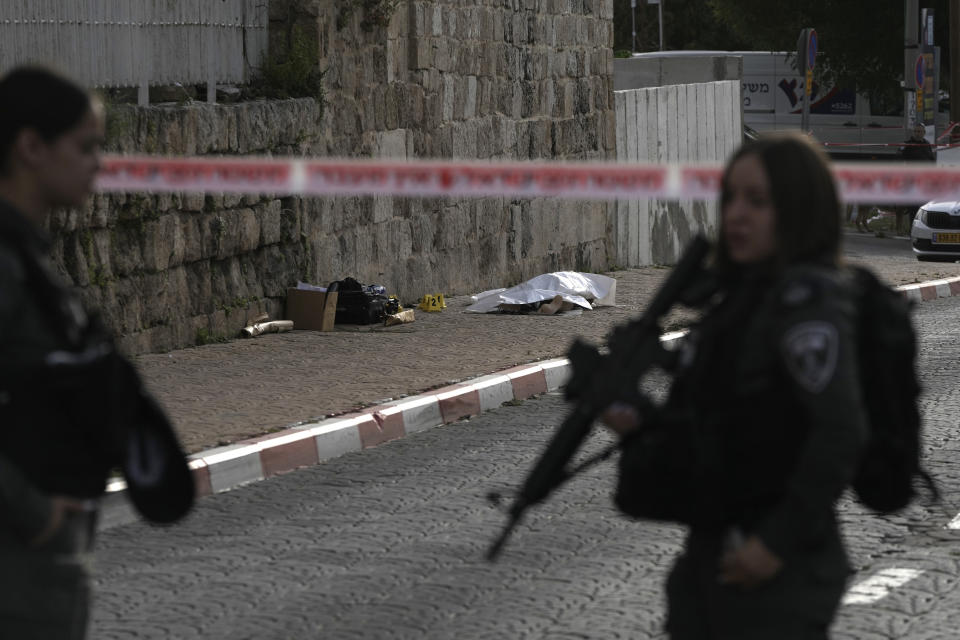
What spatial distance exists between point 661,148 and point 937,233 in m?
3.81

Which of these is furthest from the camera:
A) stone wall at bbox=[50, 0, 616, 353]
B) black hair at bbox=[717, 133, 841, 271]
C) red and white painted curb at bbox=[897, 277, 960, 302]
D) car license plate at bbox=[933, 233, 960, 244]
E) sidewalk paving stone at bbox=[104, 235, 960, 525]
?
car license plate at bbox=[933, 233, 960, 244]

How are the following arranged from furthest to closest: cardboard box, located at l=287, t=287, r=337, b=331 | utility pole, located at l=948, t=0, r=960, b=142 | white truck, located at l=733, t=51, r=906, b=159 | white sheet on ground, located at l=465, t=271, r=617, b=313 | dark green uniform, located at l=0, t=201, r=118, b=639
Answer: white truck, located at l=733, t=51, r=906, b=159, utility pole, located at l=948, t=0, r=960, b=142, white sheet on ground, located at l=465, t=271, r=617, b=313, cardboard box, located at l=287, t=287, r=337, b=331, dark green uniform, located at l=0, t=201, r=118, b=639

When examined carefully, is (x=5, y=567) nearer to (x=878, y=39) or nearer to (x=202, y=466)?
(x=202, y=466)

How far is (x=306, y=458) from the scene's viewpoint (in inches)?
340

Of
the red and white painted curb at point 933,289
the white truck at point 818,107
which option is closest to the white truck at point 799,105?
the white truck at point 818,107

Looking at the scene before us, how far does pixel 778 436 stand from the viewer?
294cm

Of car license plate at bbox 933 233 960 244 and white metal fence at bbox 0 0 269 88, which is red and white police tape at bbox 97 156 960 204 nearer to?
white metal fence at bbox 0 0 269 88

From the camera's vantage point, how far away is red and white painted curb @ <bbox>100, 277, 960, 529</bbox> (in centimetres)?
791

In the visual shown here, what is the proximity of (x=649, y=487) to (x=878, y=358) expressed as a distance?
0.49 meters

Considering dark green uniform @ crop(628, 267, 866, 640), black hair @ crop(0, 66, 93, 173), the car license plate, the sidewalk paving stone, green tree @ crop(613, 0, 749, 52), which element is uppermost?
green tree @ crop(613, 0, 749, 52)

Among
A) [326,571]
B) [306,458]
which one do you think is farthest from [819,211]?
[306,458]

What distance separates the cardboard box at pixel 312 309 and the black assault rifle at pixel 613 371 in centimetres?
1007

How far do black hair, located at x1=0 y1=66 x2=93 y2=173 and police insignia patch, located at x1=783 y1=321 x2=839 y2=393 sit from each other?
1.34 meters

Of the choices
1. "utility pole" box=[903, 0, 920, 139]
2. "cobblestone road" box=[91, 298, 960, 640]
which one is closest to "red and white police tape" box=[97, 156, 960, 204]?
"cobblestone road" box=[91, 298, 960, 640]
